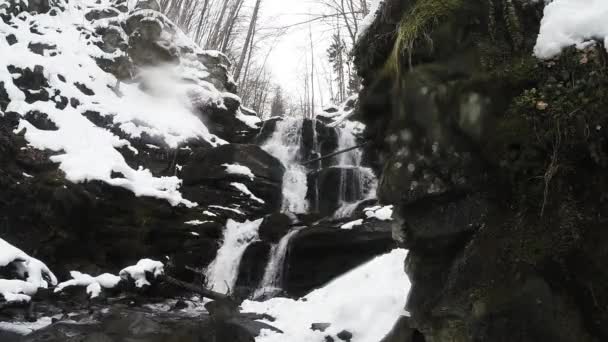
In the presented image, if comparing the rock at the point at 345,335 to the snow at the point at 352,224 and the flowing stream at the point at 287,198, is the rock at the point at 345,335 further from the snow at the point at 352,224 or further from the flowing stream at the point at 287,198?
the flowing stream at the point at 287,198

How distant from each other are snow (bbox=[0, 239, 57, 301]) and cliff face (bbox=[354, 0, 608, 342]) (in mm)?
6572

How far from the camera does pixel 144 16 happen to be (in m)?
17.9

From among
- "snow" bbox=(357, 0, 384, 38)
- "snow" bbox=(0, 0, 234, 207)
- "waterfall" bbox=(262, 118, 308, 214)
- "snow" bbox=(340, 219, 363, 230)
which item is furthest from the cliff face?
"waterfall" bbox=(262, 118, 308, 214)

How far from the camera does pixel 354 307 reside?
21.5ft

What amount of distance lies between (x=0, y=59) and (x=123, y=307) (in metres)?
9.86

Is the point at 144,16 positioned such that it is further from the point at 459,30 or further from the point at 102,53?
the point at 459,30

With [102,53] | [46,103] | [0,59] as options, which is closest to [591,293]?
[46,103]

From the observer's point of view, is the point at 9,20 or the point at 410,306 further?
the point at 9,20

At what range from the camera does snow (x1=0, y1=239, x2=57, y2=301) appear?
703cm

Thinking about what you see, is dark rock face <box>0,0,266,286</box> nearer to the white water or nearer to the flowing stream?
the white water

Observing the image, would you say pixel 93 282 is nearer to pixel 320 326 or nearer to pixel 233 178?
pixel 320 326

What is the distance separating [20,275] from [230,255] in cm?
547

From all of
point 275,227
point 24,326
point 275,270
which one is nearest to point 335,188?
point 275,227

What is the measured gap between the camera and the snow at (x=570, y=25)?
2951 millimetres
